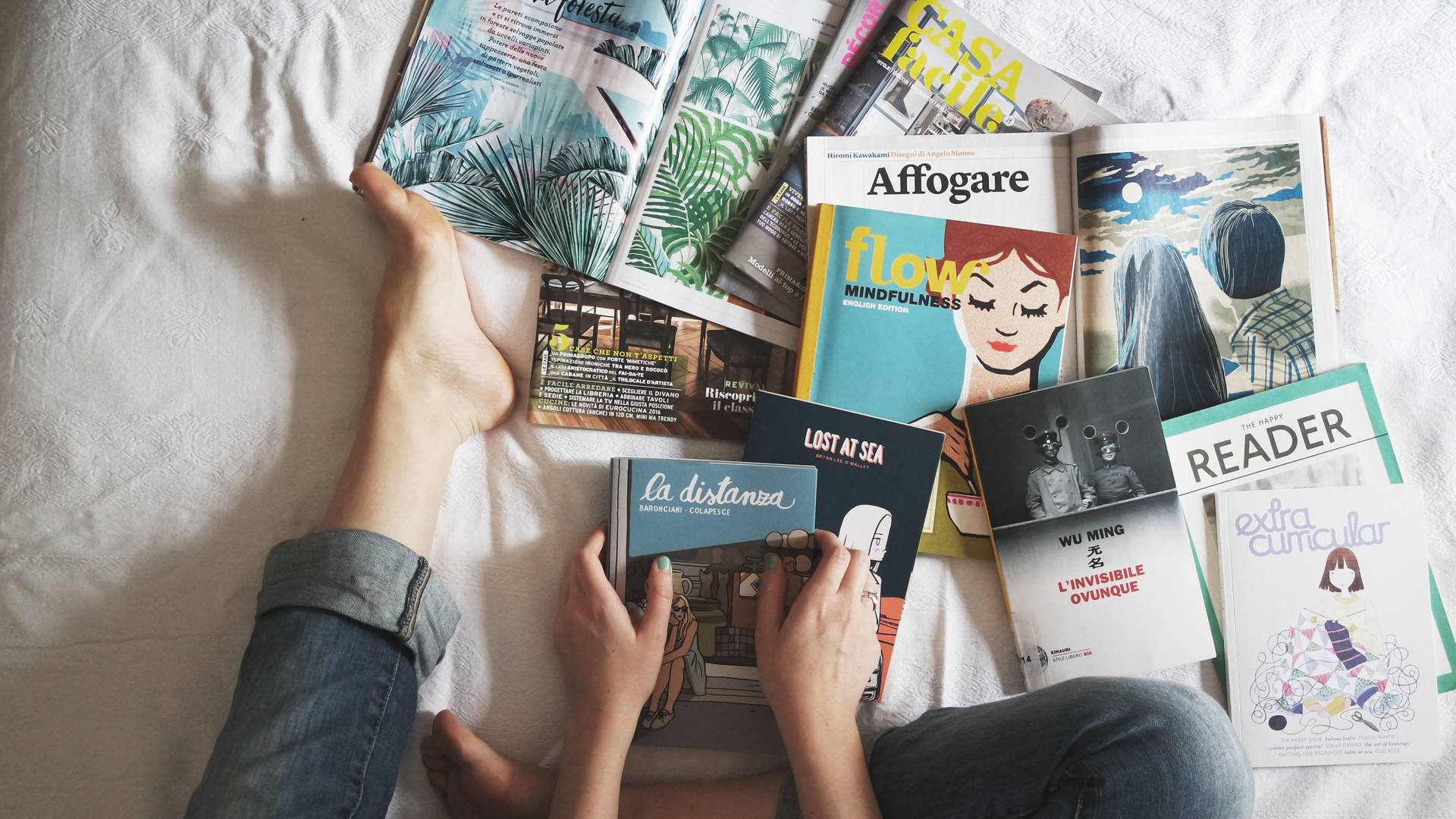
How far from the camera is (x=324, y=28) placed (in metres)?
0.77

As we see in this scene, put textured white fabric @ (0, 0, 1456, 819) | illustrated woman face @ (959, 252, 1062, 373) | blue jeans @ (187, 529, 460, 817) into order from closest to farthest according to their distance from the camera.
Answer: blue jeans @ (187, 529, 460, 817) < textured white fabric @ (0, 0, 1456, 819) < illustrated woman face @ (959, 252, 1062, 373)

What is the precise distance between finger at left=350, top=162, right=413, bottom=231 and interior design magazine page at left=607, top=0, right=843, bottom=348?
0.20 meters

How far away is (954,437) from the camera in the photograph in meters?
0.78

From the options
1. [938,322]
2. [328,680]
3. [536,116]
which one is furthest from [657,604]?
[536,116]

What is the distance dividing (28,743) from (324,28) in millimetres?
683

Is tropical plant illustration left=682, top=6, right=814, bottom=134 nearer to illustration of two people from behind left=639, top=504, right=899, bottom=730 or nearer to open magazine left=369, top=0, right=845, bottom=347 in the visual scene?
open magazine left=369, top=0, right=845, bottom=347

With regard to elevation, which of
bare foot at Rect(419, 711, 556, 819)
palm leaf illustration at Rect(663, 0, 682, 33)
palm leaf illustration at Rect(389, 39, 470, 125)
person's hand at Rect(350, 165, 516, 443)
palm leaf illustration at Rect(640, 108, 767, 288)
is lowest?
bare foot at Rect(419, 711, 556, 819)

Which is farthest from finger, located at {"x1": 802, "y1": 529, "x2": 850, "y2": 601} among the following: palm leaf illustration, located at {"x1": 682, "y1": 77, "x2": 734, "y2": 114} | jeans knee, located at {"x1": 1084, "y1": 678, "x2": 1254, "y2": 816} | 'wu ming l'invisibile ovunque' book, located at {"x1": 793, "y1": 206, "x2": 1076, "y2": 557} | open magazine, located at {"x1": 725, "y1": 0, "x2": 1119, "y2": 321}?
palm leaf illustration, located at {"x1": 682, "y1": 77, "x2": 734, "y2": 114}

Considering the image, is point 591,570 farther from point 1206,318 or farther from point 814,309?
point 1206,318

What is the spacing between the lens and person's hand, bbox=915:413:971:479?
776mm

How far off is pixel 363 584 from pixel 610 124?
0.48 meters

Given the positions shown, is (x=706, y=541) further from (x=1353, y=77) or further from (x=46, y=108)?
(x=1353, y=77)

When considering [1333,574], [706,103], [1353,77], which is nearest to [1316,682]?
[1333,574]

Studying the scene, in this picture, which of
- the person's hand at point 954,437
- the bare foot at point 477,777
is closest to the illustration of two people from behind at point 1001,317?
the person's hand at point 954,437
